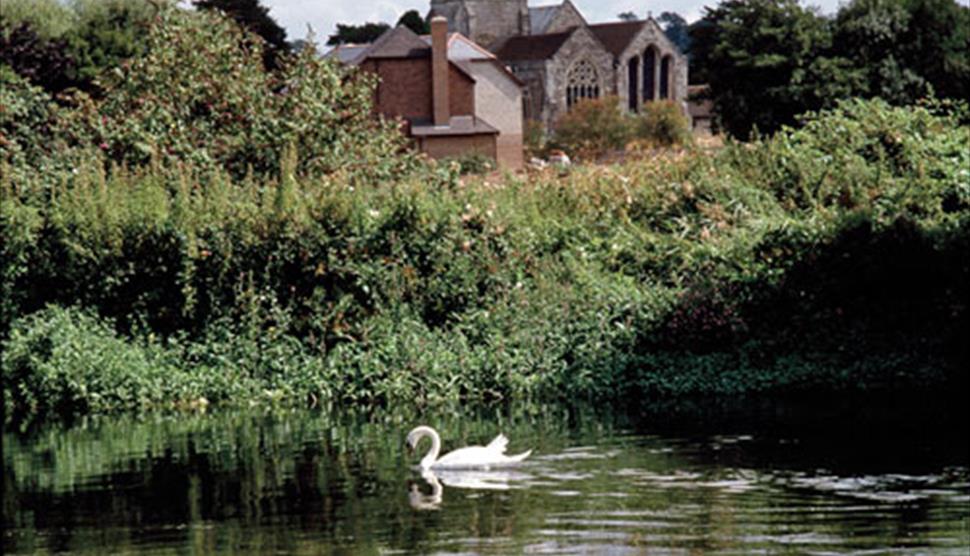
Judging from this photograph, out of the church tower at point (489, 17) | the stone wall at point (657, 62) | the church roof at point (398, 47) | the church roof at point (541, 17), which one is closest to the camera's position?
the church roof at point (398, 47)

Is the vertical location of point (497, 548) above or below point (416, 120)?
below

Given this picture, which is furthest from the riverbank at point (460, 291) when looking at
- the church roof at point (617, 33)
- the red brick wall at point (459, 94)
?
the church roof at point (617, 33)

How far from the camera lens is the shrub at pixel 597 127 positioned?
7894 centimetres

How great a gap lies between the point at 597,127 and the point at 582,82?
93.7 feet

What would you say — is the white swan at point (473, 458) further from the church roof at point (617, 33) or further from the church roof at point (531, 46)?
the church roof at point (617, 33)

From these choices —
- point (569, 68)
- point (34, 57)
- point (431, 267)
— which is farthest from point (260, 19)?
point (431, 267)

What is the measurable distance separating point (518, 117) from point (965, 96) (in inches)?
1047

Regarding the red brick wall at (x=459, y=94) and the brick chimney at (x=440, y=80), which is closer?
the brick chimney at (x=440, y=80)

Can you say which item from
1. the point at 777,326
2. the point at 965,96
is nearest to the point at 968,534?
the point at 777,326

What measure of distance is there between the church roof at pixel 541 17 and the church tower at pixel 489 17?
172cm

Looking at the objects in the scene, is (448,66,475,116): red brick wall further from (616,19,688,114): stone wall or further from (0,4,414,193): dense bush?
(0,4,414,193): dense bush

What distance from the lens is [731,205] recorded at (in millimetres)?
22266

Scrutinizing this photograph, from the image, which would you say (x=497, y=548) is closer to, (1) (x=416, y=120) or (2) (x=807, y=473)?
(2) (x=807, y=473)

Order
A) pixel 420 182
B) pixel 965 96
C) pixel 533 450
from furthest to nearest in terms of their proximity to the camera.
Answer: pixel 965 96 → pixel 420 182 → pixel 533 450
